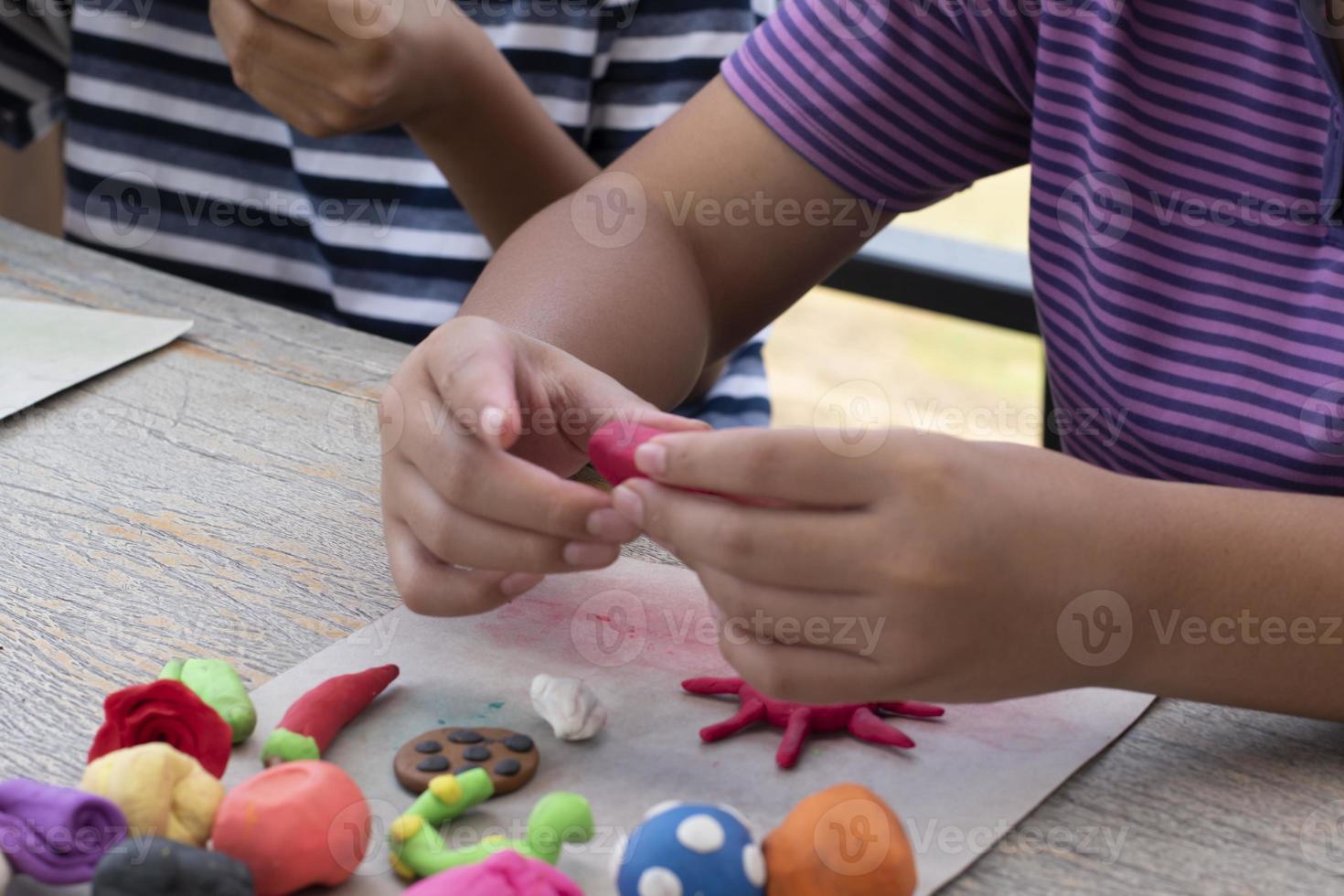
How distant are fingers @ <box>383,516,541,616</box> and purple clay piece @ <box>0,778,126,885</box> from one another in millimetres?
157

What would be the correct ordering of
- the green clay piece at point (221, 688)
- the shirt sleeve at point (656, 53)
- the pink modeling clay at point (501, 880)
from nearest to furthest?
the pink modeling clay at point (501, 880) < the green clay piece at point (221, 688) < the shirt sleeve at point (656, 53)

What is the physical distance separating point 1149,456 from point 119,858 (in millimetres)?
521

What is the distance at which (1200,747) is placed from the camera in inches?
19.1

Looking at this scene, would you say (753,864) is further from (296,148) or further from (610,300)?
(296,148)

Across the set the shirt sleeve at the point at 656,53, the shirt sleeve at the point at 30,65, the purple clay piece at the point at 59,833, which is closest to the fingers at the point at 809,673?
the purple clay piece at the point at 59,833

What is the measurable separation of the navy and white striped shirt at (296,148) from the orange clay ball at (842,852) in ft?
1.93

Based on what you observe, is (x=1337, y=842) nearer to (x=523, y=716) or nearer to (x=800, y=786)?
(x=800, y=786)

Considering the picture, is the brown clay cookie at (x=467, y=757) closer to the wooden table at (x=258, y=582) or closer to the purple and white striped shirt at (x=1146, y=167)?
the wooden table at (x=258, y=582)

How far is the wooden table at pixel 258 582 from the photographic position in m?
0.43

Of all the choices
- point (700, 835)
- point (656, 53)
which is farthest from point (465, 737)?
point (656, 53)

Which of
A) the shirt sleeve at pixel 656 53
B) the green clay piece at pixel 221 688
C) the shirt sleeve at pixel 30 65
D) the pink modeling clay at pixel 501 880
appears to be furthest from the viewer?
the shirt sleeve at pixel 30 65

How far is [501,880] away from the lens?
1.18 feet

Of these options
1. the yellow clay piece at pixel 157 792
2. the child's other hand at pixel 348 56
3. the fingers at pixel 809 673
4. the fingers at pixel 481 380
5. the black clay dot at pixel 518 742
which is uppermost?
the child's other hand at pixel 348 56

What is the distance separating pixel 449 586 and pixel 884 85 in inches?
15.5
